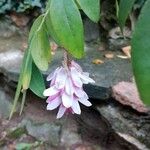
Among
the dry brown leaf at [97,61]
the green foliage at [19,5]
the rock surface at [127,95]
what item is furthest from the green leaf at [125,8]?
the green foliage at [19,5]

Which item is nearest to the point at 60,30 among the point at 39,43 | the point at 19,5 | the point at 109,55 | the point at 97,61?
the point at 39,43

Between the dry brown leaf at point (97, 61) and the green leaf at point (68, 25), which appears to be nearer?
the green leaf at point (68, 25)

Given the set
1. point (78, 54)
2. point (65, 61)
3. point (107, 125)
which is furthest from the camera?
point (107, 125)

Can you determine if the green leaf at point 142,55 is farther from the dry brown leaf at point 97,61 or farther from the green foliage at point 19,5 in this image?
the green foliage at point 19,5

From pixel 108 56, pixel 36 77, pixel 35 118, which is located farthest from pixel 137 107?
pixel 36 77

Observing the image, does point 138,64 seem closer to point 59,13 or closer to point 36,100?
point 59,13

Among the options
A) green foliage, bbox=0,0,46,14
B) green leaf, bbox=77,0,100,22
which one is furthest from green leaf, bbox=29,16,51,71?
green foliage, bbox=0,0,46,14

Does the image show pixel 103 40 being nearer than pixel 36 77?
No
